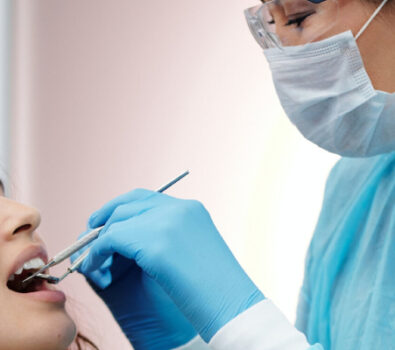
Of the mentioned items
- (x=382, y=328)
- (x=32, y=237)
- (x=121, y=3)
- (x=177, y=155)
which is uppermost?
(x=121, y=3)

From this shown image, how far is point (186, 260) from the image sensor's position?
1.15 meters

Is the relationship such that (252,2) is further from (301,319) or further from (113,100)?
(301,319)

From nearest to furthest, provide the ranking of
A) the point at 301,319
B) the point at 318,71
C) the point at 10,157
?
the point at 318,71
the point at 301,319
the point at 10,157

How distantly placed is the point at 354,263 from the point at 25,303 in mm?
796

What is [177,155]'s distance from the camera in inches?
87.1

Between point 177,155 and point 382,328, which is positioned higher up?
point 177,155

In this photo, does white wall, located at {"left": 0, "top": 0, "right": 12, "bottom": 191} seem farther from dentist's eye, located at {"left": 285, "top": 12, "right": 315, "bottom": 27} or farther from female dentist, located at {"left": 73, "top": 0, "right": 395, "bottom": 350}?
dentist's eye, located at {"left": 285, "top": 12, "right": 315, "bottom": 27}

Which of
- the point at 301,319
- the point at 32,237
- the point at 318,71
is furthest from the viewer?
the point at 301,319

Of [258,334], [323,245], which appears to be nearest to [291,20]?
[323,245]

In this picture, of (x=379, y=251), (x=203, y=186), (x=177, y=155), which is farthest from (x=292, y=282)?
(x=379, y=251)

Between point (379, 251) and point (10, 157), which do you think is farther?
point (10, 157)

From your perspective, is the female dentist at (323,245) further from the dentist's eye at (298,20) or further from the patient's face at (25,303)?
the patient's face at (25,303)

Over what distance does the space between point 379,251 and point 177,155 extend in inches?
Result: 38.5

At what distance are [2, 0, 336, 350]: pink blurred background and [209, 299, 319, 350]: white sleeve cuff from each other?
43.9 inches
